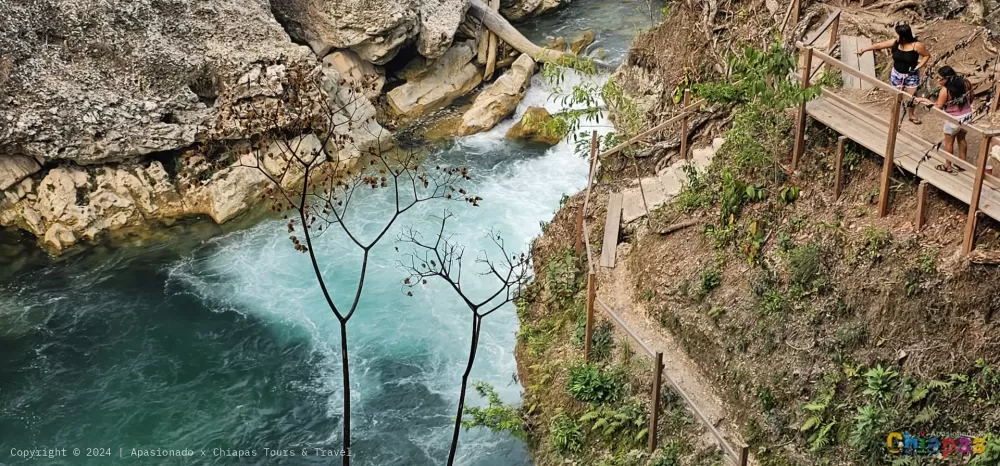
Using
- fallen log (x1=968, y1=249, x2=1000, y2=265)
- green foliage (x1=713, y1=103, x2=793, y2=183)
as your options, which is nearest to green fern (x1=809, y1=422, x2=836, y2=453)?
fallen log (x1=968, y1=249, x2=1000, y2=265)

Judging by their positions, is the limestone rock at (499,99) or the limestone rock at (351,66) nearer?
the limestone rock at (351,66)

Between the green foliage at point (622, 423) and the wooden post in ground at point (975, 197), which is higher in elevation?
the wooden post in ground at point (975, 197)

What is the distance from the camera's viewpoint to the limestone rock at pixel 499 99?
82.0 ft

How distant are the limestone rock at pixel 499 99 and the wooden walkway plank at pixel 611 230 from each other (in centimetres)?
1129

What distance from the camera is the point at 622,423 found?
11.5m

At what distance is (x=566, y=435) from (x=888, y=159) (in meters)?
5.22

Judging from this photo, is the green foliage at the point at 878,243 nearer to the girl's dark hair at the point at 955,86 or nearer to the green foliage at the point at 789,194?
the green foliage at the point at 789,194

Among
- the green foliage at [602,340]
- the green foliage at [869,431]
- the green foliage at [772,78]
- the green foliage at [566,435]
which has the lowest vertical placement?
the green foliage at [566,435]

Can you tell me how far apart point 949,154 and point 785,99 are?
201 centimetres

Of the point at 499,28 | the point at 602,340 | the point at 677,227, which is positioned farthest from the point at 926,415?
the point at 499,28

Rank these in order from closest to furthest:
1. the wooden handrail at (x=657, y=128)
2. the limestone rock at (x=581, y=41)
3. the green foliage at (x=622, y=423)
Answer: the green foliage at (x=622, y=423), the wooden handrail at (x=657, y=128), the limestone rock at (x=581, y=41)

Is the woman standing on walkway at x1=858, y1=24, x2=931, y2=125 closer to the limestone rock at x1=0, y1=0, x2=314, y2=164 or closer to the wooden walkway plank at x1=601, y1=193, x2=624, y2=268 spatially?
the wooden walkway plank at x1=601, y1=193, x2=624, y2=268

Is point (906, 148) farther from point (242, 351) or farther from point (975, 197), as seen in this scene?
point (242, 351)

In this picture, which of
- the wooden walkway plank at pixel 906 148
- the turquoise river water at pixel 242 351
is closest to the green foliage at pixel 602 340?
the turquoise river water at pixel 242 351
